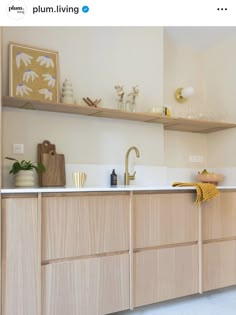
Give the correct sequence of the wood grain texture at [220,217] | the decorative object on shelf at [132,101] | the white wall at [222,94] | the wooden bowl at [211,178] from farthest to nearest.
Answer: the white wall at [222,94] < the wooden bowl at [211,178] < the decorative object on shelf at [132,101] < the wood grain texture at [220,217]

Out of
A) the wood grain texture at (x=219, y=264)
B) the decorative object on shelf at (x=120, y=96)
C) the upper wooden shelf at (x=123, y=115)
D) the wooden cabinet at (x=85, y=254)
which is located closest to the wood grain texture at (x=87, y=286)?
the wooden cabinet at (x=85, y=254)

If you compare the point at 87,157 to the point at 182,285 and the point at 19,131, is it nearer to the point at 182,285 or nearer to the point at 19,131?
the point at 19,131

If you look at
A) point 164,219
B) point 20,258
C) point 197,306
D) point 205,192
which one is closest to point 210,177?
point 205,192

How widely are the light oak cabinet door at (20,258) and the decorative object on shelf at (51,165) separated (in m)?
0.66

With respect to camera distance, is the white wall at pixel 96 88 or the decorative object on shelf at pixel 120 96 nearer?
the white wall at pixel 96 88

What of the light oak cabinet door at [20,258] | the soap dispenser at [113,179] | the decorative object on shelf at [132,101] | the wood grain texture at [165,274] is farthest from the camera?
the decorative object on shelf at [132,101]

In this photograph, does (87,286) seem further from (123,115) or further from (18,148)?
(123,115)

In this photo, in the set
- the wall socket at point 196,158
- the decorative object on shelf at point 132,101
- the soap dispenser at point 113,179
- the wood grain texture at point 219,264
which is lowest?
the wood grain texture at point 219,264

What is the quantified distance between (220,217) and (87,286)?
3.91 feet

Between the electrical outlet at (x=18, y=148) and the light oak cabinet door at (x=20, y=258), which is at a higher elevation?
the electrical outlet at (x=18, y=148)

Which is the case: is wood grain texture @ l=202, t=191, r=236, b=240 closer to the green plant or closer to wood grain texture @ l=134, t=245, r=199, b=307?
wood grain texture @ l=134, t=245, r=199, b=307

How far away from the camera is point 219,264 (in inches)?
91.5

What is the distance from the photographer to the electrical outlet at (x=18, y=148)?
234cm
